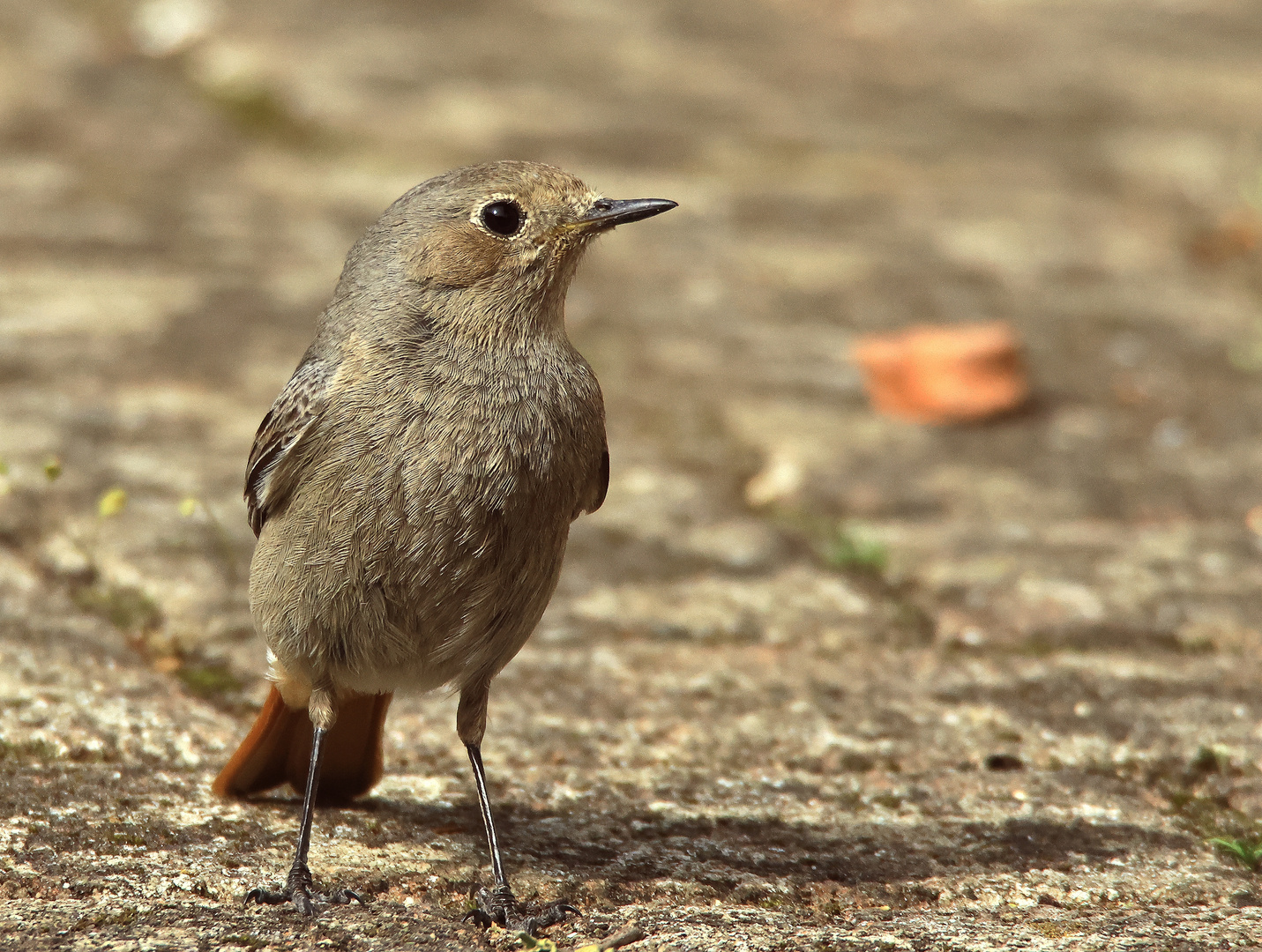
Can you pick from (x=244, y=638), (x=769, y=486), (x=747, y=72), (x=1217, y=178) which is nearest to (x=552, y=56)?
(x=747, y=72)

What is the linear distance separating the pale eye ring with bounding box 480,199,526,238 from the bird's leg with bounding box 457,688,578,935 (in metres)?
1.12

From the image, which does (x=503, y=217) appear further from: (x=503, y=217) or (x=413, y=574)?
(x=413, y=574)

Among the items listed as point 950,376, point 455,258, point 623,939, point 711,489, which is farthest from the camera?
point 950,376

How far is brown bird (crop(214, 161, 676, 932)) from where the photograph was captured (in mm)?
3121

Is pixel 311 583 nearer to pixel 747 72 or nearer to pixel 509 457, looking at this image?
pixel 509 457

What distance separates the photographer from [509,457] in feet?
10.4

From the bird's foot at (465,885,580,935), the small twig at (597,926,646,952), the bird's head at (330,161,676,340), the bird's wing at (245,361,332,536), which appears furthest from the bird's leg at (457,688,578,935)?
the bird's head at (330,161,676,340)

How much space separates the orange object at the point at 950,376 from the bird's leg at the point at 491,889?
2.80 m

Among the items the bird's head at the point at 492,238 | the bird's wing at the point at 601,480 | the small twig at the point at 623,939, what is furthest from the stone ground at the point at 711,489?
the bird's head at the point at 492,238

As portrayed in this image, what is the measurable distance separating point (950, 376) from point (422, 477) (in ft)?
9.73

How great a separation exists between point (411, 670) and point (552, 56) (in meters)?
6.19

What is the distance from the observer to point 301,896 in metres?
2.77

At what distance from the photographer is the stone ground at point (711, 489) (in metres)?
3.02

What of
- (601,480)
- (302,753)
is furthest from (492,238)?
(302,753)
